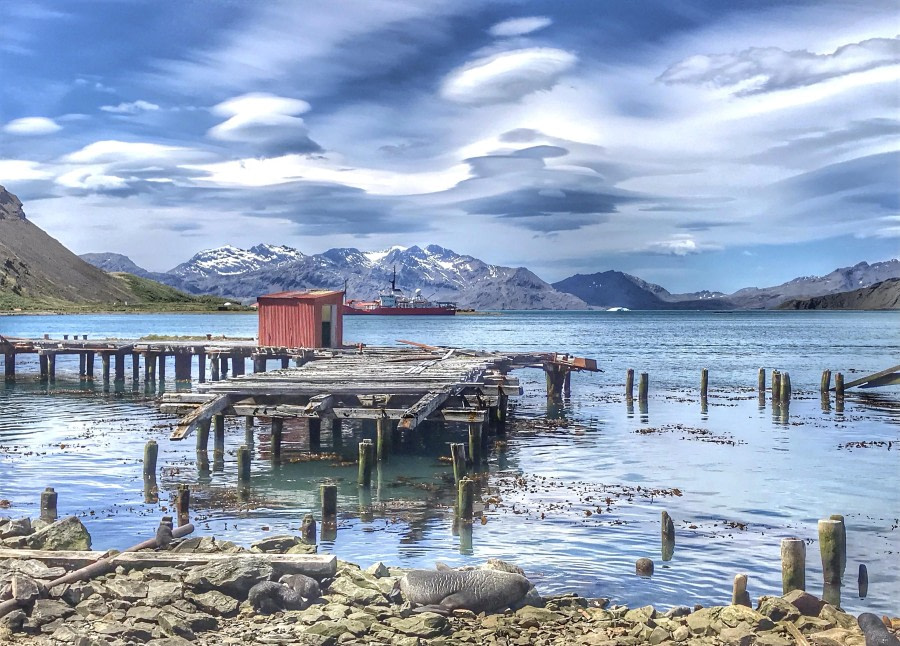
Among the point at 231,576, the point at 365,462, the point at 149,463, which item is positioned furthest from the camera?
the point at 149,463

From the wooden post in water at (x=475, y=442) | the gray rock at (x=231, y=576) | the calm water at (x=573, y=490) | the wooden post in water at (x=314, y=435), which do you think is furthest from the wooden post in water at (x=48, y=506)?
the wooden post in water at (x=475, y=442)

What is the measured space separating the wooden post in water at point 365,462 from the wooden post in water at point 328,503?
12.7 ft

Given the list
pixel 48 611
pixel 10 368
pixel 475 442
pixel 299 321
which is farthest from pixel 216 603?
pixel 10 368

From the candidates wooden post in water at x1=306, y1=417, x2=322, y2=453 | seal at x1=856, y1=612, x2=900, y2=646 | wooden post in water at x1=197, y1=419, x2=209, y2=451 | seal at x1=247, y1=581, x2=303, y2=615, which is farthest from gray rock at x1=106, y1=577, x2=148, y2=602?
wooden post in water at x1=306, y1=417, x2=322, y2=453

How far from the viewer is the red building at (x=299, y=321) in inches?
1780

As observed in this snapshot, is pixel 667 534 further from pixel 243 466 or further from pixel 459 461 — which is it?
pixel 243 466

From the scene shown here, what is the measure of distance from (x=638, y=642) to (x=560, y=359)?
32.5 m

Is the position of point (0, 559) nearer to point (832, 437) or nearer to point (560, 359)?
point (832, 437)

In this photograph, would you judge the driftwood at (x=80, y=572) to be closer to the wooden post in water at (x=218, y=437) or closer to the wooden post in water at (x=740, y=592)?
the wooden post in water at (x=740, y=592)

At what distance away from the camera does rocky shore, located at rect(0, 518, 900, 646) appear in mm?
10898

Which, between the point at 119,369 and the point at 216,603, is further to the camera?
the point at 119,369

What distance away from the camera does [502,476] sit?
23.2 metres

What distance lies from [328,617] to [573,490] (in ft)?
36.4

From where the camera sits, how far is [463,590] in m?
12.1
